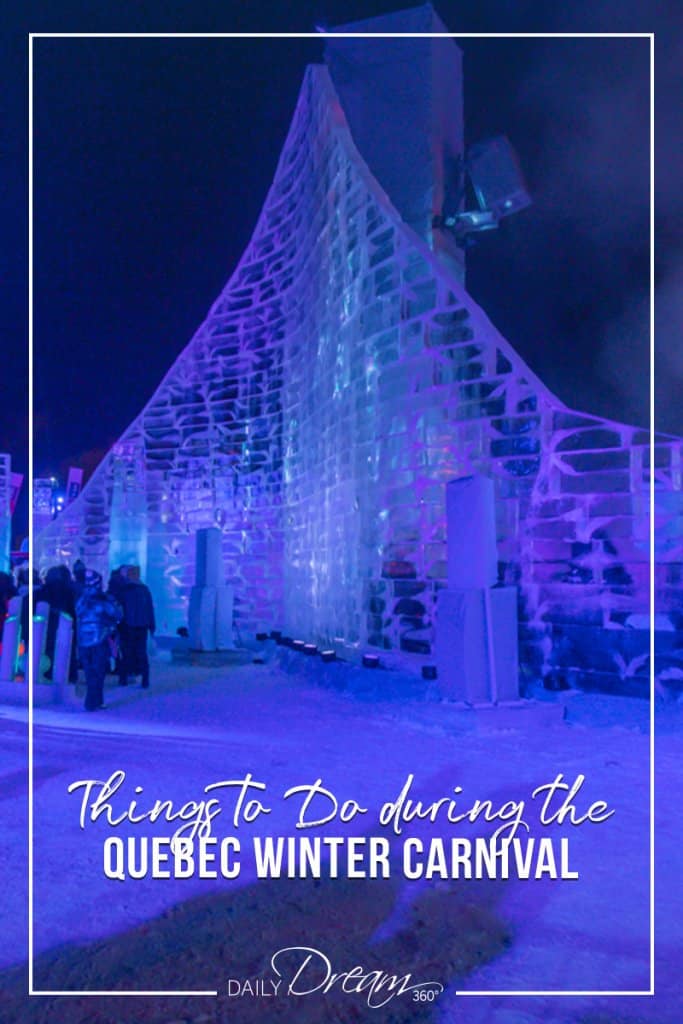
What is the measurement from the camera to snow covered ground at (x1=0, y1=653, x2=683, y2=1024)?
2674 mm

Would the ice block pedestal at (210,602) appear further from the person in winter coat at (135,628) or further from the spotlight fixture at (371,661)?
the spotlight fixture at (371,661)

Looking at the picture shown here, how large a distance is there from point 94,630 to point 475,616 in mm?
3489

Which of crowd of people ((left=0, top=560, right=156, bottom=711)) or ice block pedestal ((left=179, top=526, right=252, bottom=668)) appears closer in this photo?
crowd of people ((left=0, top=560, right=156, bottom=711))

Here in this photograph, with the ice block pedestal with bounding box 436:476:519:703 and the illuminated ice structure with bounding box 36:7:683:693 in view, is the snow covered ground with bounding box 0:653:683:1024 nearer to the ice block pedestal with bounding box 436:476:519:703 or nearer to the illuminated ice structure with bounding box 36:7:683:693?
the ice block pedestal with bounding box 436:476:519:703

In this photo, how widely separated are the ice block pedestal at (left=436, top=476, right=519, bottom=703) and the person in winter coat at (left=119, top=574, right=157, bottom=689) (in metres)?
3.76

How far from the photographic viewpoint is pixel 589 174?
10.0 meters

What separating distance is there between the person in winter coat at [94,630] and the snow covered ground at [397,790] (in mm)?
265

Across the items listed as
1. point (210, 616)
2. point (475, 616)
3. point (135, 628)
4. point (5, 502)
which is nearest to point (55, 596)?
point (135, 628)

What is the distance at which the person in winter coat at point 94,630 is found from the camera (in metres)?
7.49

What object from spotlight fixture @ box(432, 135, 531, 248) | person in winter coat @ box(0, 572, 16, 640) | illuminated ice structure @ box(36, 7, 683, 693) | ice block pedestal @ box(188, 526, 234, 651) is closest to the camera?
illuminated ice structure @ box(36, 7, 683, 693)

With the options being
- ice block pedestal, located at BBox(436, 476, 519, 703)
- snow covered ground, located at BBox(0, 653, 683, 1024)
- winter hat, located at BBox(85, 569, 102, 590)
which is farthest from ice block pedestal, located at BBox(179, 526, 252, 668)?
ice block pedestal, located at BBox(436, 476, 519, 703)

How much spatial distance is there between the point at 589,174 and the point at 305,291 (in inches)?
181

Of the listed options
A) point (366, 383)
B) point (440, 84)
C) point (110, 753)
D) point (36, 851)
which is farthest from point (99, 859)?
point (440, 84)

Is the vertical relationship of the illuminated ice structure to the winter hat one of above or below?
above
